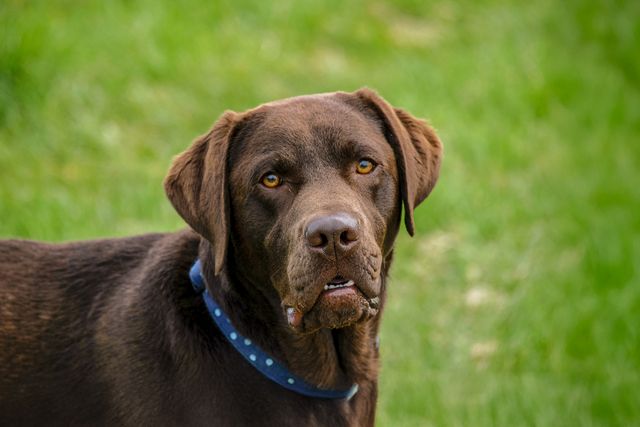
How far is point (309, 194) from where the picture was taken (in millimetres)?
3676

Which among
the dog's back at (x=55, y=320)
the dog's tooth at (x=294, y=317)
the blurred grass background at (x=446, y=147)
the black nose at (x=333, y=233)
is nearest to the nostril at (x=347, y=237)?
the black nose at (x=333, y=233)

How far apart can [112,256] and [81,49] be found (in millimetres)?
4347

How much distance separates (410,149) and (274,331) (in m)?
0.96

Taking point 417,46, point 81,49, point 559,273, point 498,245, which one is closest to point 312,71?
point 417,46

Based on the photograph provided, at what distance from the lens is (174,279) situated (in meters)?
3.91

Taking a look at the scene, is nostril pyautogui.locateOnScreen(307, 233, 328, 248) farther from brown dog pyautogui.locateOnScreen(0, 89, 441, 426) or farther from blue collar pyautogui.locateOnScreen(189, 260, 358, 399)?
blue collar pyautogui.locateOnScreen(189, 260, 358, 399)

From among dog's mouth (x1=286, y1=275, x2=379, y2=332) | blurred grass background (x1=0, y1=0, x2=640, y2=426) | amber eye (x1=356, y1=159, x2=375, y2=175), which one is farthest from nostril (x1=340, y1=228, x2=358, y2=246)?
blurred grass background (x1=0, y1=0, x2=640, y2=426)

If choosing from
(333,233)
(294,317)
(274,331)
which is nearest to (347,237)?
(333,233)

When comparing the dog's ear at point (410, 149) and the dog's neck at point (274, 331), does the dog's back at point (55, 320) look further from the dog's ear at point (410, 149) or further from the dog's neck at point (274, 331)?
the dog's ear at point (410, 149)

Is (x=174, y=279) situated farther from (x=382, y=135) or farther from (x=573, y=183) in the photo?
(x=573, y=183)

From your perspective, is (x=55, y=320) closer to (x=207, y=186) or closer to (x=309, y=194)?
(x=207, y=186)

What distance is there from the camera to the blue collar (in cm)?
373

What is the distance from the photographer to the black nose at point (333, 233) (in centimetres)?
343

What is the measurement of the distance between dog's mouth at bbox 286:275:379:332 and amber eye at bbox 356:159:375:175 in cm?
51
